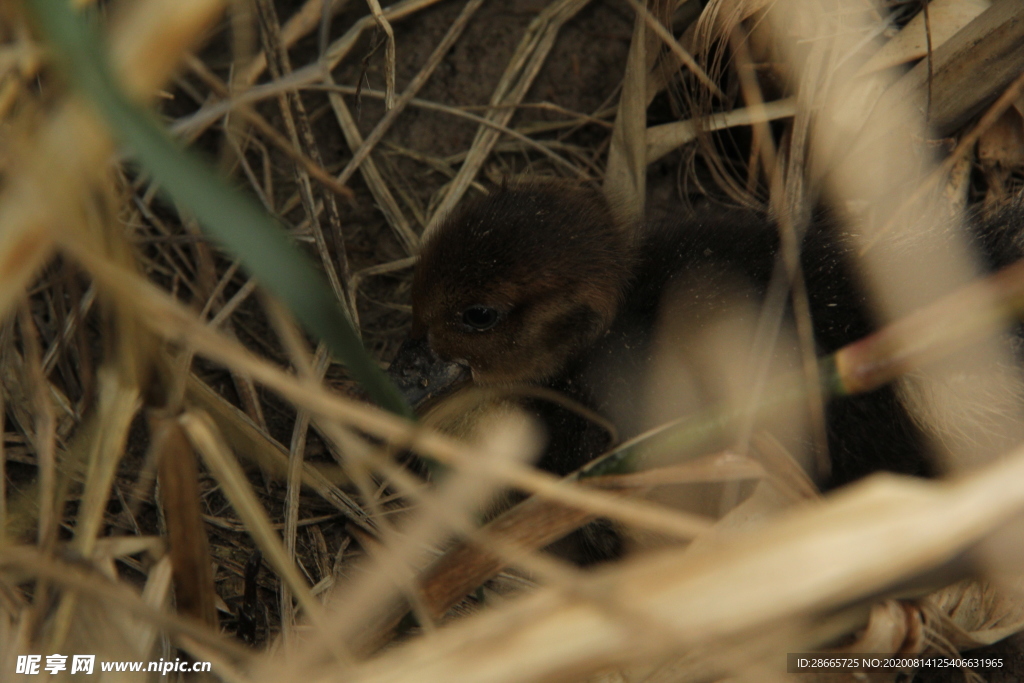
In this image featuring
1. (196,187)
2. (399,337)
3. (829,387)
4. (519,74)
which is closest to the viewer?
(196,187)

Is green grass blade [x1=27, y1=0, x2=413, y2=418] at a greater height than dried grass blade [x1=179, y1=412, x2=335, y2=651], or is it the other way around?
green grass blade [x1=27, y1=0, x2=413, y2=418]

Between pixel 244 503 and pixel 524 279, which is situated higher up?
pixel 524 279

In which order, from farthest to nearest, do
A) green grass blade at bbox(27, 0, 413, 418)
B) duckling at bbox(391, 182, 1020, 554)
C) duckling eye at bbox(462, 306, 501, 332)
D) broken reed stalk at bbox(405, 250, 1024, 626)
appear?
duckling eye at bbox(462, 306, 501, 332), duckling at bbox(391, 182, 1020, 554), broken reed stalk at bbox(405, 250, 1024, 626), green grass blade at bbox(27, 0, 413, 418)

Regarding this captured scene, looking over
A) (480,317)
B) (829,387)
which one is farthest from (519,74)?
(829,387)

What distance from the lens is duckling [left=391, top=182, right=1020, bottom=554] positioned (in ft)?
6.82

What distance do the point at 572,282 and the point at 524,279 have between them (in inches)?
4.8

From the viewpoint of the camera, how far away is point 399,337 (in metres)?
2.74

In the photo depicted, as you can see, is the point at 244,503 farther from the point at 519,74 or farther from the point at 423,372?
the point at 519,74

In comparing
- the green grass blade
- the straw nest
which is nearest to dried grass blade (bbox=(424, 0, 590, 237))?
the straw nest

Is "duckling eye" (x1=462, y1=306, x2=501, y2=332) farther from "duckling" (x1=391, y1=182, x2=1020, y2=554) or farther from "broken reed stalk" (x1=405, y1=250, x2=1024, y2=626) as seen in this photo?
"broken reed stalk" (x1=405, y1=250, x2=1024, y2=626)

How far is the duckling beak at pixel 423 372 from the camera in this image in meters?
2.35

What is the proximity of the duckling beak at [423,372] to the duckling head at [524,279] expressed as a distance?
0.06m

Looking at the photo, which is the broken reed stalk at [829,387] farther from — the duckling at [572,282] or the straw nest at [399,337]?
the duckling at [572,282]

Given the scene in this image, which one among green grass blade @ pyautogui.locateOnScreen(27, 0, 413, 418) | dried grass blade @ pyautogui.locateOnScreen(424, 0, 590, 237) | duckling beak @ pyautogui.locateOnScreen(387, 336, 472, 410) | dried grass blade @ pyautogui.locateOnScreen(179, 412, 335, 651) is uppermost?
dried grass blade @ pyautogui.locateOnScreen(424, 0, 590, 237)
